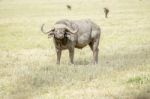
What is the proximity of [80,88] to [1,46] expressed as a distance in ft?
39.2

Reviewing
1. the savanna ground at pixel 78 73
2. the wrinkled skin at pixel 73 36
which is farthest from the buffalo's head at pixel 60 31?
the savanna ground at pixel 78 73

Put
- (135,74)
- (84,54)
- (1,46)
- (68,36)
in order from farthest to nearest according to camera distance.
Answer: (1,46) → (84,54) → (68,36) → (135,74)

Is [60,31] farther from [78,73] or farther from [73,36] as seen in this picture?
[78,73]

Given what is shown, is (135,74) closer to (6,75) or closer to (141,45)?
(6,75)

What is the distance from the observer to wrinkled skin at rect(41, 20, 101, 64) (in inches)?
595

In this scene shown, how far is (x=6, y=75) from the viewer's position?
45.1ft

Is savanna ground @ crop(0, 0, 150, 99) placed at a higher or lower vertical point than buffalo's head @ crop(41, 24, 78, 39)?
lower

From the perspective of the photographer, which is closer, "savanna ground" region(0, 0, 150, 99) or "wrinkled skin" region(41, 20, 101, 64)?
"savanna ground" region(0, 0, 150, 99)

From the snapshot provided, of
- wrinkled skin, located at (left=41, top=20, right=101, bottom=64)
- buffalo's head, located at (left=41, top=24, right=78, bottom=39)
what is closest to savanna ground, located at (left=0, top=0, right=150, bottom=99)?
wrinkled skin, located at (left=41, top=20, right=101, bottom=64)

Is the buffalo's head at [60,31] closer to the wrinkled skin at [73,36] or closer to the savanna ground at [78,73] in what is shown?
the wrinkled skin at [73,36]

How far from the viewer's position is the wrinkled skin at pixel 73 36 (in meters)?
15.1

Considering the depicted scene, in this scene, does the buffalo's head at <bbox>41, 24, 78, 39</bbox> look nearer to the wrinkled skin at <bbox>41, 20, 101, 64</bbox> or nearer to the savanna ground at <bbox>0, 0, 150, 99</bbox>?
the wrinkled skin at <bbox>41, 20, 101, 64</bbox>

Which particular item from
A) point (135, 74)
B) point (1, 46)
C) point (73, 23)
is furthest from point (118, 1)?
point (135, 74)

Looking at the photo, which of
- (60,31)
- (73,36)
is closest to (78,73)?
(60,31)
